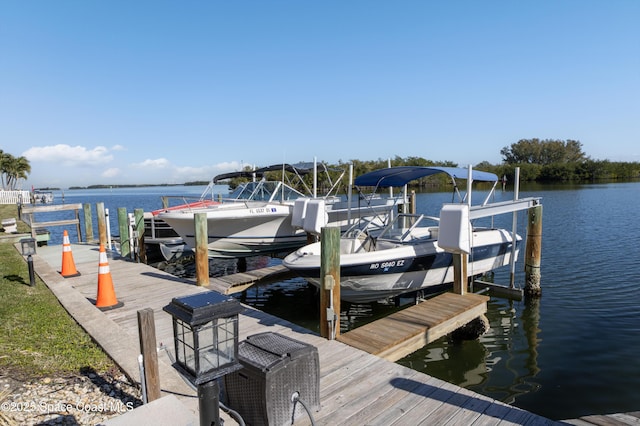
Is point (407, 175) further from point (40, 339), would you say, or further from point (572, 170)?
point (572, 170)

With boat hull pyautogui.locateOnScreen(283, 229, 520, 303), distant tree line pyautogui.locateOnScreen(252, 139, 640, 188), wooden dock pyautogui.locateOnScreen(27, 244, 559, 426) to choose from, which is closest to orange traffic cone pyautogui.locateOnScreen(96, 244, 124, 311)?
wooden dock pyautogui.locateOnScreen(27, 244, 559, 426)

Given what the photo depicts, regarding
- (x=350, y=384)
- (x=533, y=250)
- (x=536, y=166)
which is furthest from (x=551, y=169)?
(x=350, y=384)

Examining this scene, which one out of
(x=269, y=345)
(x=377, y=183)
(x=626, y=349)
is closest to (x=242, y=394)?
(x=269, y=345)

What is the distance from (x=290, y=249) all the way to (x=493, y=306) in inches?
255

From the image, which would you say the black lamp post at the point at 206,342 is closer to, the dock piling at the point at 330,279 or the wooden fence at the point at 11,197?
the dock piling at the point at 330,279

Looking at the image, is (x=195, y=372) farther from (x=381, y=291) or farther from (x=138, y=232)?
(x=138, y=232)

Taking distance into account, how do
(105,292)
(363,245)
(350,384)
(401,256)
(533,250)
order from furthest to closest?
(533,250), (363,245), (401,256), (105,292), (350,384)

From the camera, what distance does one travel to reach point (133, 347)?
15.4ft

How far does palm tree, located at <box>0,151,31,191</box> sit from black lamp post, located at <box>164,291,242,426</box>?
227 ft

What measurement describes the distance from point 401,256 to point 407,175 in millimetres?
2876

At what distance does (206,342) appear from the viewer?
225cm

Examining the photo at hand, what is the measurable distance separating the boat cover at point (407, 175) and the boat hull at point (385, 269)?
157 centimetres

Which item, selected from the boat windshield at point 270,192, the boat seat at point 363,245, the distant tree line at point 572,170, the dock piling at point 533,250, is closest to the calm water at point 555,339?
the dock piling at point 533,250

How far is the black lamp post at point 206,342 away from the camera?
2152mm
